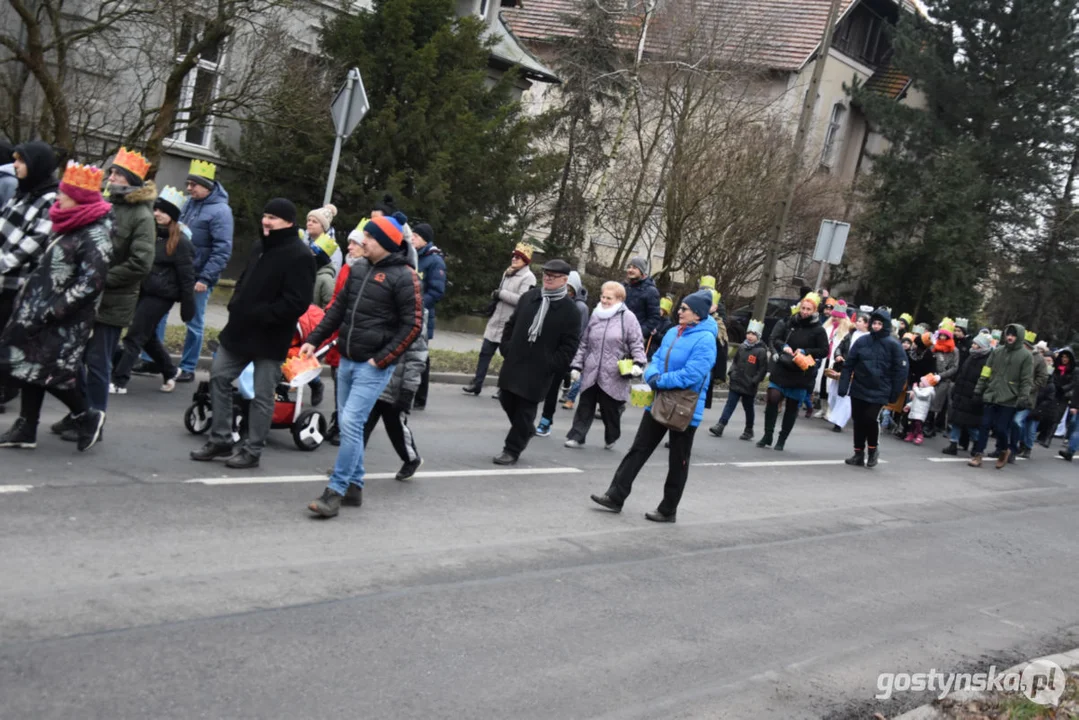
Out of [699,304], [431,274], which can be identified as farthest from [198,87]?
[699,304]

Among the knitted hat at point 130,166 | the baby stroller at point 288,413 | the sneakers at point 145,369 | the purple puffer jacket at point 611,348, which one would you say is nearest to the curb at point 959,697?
the baby stroller at point 288,413

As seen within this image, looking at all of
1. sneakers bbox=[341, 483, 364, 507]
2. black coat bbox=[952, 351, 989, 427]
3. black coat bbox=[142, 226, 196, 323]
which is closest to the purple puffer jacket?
black coat bbox=[142, 226, 196, 323]

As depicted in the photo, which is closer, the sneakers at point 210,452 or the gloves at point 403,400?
the gloves at point 403,400

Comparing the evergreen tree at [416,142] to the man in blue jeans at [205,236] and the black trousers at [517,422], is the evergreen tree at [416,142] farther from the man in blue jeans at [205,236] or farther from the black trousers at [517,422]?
the black trousers at [517,422]

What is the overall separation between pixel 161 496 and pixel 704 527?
4.15 m

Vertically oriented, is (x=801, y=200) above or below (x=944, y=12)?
below

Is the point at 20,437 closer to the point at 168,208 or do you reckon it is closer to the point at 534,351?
the point at 168,208

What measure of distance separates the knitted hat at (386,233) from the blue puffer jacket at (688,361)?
2380 millimetres

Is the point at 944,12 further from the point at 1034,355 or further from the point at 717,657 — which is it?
the point at 717,657

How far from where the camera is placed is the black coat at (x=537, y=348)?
10.3 meters

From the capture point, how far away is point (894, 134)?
40.4 meters

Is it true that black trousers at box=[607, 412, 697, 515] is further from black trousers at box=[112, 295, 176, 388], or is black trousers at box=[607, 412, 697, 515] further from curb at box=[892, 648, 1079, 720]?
black trousers at box=[112, 295, 176, 388]

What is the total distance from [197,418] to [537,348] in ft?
9.77

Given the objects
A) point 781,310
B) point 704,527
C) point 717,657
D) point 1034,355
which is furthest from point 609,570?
point 781,310
